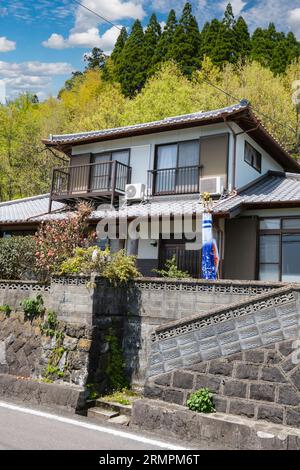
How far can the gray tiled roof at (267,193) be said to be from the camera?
1249 cm

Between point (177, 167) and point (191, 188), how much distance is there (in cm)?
100

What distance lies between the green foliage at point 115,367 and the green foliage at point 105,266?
1242mm

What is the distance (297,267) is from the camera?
12.5 m

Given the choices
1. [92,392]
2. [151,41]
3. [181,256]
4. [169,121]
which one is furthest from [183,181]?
[151,41]

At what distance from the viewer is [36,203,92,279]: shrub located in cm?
1114

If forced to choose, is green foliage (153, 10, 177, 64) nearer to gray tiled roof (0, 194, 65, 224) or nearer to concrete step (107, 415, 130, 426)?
gray tiled roof (0, 194, 65, 224)

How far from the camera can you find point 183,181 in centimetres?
1500

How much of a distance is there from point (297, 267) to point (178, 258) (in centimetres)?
372

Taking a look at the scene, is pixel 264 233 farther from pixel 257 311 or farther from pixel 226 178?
pixel 257 311

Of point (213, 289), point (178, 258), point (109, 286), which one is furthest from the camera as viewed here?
point (178, 258)

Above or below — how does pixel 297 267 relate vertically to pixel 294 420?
above

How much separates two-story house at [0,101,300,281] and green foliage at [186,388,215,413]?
5794mm
